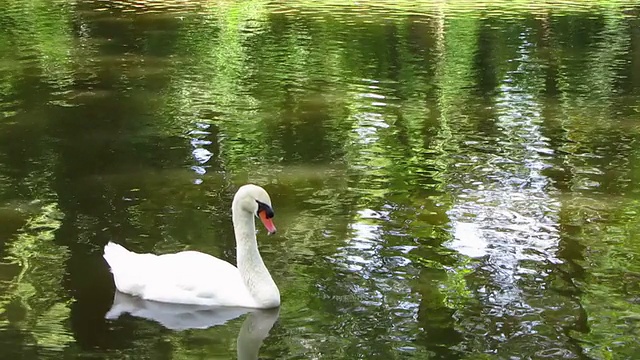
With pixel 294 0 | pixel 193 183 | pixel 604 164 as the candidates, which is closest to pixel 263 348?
Answer: pixel 193 183

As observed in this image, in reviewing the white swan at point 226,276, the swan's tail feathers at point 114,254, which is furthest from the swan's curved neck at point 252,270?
the swan's tail feathers at point 114,254

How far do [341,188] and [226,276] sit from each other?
321cm

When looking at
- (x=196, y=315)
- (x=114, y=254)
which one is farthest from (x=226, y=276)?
(x=114, y=254)

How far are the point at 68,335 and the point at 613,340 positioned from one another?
3431mm

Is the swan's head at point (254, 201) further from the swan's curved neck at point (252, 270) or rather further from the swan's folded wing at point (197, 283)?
the swan's folded wing at point (197, 283)

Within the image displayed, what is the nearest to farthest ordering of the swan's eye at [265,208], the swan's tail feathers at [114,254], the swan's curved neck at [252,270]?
1. the swan's curved neck at [252,270]
2. the swan's eye at [265,208]
3. the swan's tail feathers at [114,254]

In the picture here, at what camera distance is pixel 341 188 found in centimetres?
1005

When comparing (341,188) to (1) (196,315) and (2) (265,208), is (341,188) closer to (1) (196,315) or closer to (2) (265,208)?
(2) (265,208)

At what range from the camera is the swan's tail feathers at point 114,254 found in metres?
7.29

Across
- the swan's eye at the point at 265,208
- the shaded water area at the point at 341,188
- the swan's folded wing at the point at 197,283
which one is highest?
the swan's eye at the point at 265,208

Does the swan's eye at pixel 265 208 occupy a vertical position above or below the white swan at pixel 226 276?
above

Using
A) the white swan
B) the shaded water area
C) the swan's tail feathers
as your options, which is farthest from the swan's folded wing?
the swan's tail feathers

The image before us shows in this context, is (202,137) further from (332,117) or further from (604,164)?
(604,164)

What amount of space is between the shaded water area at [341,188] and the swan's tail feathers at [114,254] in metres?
0.25
